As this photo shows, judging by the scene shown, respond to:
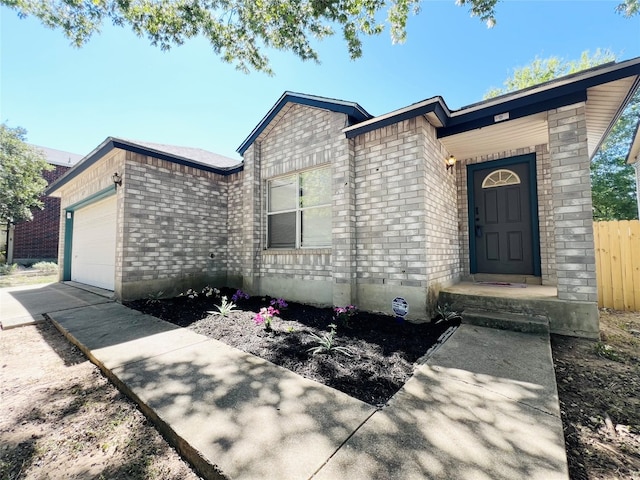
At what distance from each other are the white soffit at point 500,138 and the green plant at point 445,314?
122 inches

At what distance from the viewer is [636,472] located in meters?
1.43

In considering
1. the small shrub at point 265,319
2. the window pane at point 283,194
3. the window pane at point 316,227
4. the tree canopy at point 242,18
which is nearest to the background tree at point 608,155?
the tree canopy at point 242,18

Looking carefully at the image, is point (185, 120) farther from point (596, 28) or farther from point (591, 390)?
point (596, 28)

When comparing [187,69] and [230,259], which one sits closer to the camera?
[187,69]

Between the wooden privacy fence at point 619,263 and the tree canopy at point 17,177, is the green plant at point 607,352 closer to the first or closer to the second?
the wooden privacy fence at point 619,263

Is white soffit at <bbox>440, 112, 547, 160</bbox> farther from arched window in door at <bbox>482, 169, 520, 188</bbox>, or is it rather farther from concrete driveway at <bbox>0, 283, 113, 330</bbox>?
concrete driveway at <bbox>0, 283, 113, 330</bbox>

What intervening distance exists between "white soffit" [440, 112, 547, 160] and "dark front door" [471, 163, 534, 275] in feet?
1.56

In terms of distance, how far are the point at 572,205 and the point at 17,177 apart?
2268 cm

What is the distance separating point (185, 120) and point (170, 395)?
33.4 feet

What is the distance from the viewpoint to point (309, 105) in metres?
5.53

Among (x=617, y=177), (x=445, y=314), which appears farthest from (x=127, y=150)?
(x=617, y=177)

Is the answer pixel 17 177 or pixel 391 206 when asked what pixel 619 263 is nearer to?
pixel 391 206

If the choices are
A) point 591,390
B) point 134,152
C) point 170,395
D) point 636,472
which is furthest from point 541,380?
point 134,152

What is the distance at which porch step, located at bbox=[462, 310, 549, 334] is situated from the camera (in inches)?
135
